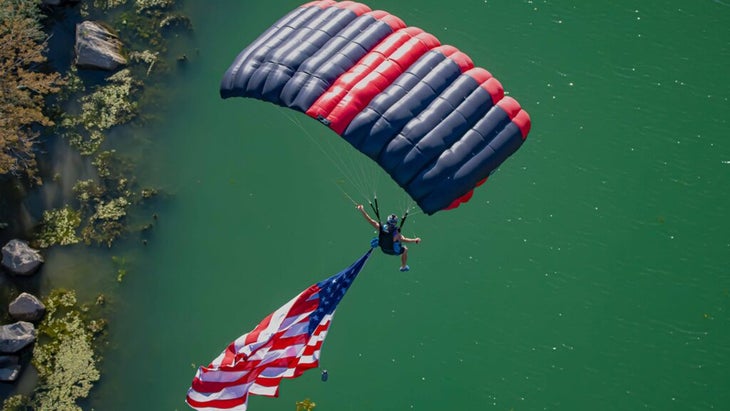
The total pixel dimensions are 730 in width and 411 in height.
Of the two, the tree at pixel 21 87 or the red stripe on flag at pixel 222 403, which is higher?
the tree at pixel 21 87

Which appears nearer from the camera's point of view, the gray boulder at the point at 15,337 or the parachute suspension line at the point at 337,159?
the gray boulder at the point at 15,337

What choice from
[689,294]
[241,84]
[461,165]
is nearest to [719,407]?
[689,294]

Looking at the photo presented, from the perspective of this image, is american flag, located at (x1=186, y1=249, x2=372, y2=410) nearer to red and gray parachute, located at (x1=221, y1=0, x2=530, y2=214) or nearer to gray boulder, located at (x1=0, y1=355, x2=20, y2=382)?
red and gray parachute, located at (x1=221, y1=0, x2=530, y2=214)

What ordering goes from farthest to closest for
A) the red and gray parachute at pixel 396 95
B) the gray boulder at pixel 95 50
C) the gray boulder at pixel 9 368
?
the gray boulder at pixel 95 50
the gray boulder at pixel 9 368
the red and gray parachute at pixel 396 95

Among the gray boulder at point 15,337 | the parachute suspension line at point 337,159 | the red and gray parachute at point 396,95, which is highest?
the red and gray parachute at point 396,95

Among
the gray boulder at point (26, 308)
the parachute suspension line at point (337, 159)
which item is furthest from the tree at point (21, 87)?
the parachute suspension line at point (337, 159)

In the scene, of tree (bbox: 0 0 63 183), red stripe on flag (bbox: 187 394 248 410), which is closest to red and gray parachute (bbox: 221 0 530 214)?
red stripe on flag (bbox: 187 394 248 410)

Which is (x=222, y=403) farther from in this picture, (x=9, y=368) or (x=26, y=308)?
(x=26, y=308)

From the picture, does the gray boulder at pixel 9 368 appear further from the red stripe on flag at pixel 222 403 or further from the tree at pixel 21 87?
the red stripe on flag at pixel 222 403
